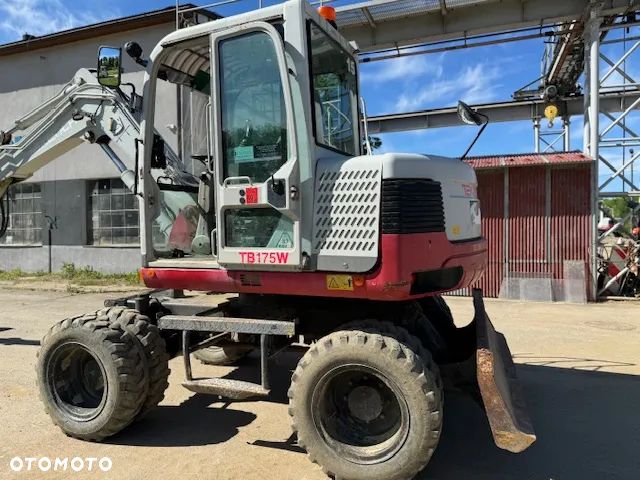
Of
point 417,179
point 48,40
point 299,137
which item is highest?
point 48,40

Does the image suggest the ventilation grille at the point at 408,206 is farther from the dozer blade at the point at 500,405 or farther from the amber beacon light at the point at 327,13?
the amber beacon light at the point at 327,13

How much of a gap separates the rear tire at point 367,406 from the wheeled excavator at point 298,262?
0.01 m

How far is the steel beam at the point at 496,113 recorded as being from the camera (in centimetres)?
1614

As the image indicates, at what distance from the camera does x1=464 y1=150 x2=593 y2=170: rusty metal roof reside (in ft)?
37.5

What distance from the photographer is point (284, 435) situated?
14.1 feet

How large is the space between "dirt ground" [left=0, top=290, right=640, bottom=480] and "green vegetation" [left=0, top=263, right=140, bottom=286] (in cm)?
754

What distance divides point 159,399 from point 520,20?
38.8 ft

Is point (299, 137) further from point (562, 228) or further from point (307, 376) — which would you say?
point (562, 228)

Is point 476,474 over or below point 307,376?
below

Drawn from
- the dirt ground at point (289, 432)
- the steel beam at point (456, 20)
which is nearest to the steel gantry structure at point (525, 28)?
the steel beam at point (456, 20)

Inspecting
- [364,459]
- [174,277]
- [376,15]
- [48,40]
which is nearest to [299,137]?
[174,277]

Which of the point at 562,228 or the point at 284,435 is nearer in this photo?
the point at 284,435

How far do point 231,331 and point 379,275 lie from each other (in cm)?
134

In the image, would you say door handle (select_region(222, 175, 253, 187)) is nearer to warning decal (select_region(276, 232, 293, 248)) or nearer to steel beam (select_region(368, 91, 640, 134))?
warning decal (select_region(276, 232, 293, 248))
